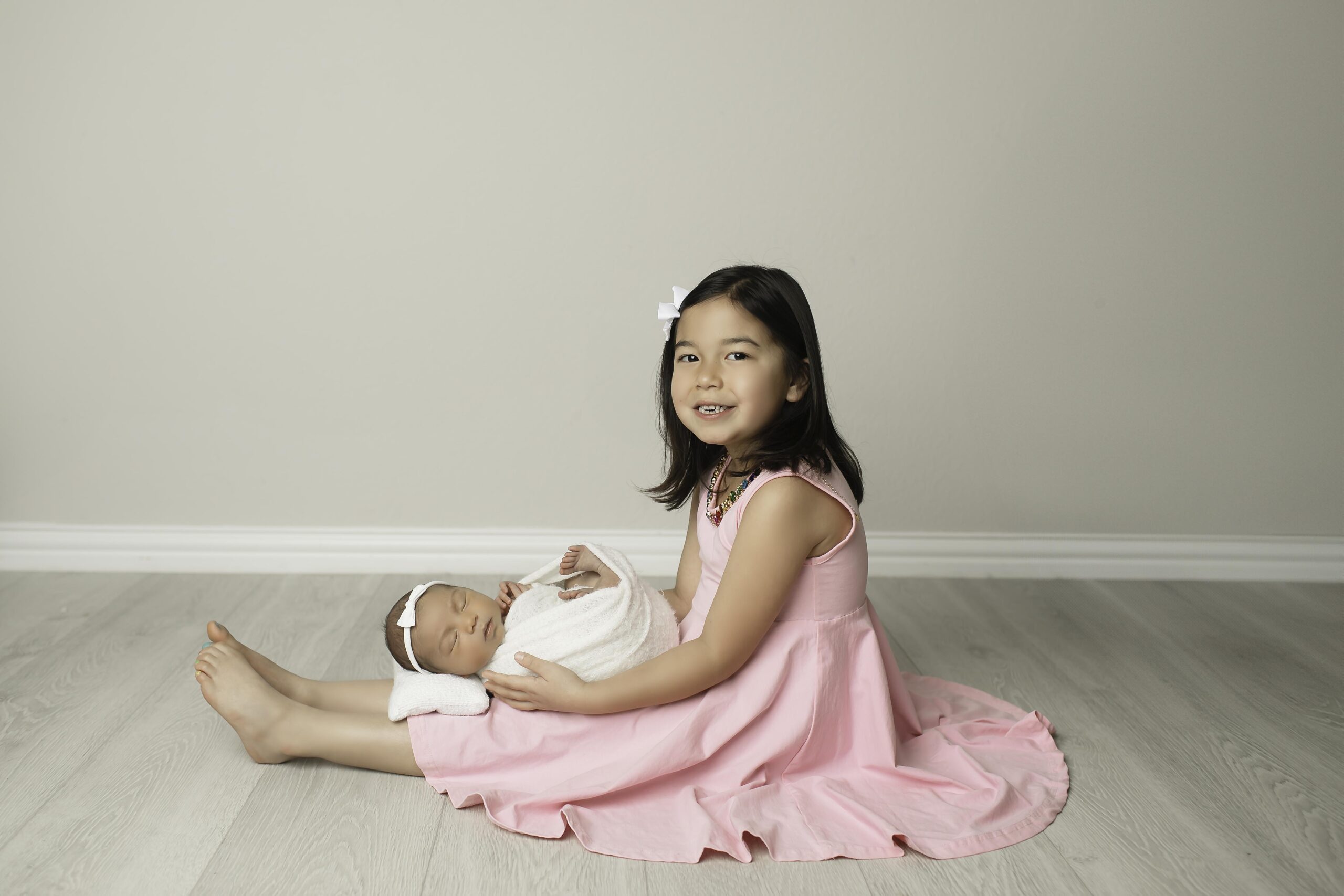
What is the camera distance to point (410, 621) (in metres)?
1.40

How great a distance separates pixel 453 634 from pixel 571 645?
17cm

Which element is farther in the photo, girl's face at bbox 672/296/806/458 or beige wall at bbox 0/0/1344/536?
beige wall at bbox 0/0/1344/536

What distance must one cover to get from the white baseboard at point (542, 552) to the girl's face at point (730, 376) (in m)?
1.02

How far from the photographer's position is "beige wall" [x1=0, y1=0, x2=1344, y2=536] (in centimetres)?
217

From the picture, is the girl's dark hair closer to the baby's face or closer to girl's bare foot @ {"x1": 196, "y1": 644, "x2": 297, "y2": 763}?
the baby's face

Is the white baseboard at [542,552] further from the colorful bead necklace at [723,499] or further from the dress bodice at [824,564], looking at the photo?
the dress bodice at [824,564]

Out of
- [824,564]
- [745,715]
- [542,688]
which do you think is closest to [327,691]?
[542,688]

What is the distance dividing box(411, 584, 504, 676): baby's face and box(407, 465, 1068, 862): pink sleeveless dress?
70 millimetres

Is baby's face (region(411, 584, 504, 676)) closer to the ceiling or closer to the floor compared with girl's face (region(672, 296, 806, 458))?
closer to the floor

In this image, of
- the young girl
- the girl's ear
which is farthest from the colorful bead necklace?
the girl's ear

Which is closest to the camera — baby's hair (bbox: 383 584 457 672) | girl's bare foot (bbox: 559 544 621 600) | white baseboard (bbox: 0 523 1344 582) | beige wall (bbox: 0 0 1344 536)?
baby's hair (bbox: 383 584 457 672)

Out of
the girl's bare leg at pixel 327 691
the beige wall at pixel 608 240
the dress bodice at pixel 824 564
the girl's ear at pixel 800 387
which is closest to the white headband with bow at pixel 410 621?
the girl's bare leg at pixel 327 691

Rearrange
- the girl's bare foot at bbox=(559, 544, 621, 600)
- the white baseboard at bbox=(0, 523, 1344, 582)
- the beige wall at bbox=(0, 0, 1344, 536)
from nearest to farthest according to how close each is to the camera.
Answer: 1. the girl's bare foot at bbox=(559, 544, 621, 600)
2. the beige wall at bbox=(0, 0, 1344, 536)
3. the white baseboard at bbox=(0, 523, 1344, 582)

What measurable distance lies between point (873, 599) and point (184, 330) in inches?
64.3
